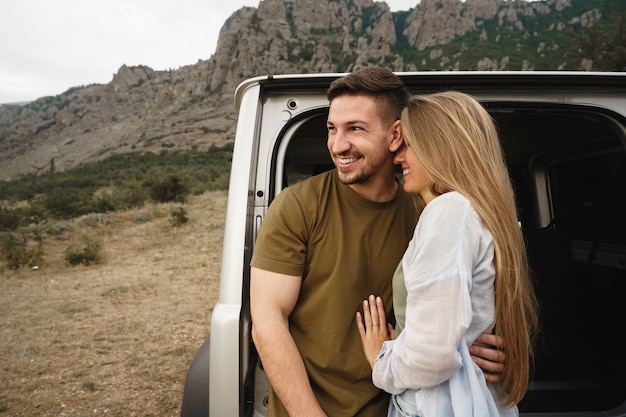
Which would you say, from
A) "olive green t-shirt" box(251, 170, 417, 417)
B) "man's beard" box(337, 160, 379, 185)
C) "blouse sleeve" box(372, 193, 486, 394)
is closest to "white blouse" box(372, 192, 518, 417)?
"blouse sleeve" box(372, 193, 486, 394)

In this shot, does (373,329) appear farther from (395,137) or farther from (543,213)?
(543,213)

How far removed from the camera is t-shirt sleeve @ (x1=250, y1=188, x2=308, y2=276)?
1413 millimetres

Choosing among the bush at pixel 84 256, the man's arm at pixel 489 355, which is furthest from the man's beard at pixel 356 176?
the bush at pixel 84 256

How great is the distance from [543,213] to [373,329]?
10.6 feet

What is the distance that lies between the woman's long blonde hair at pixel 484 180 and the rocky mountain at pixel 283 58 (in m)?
41.7

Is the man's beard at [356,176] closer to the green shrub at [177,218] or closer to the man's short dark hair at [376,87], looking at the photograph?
the man's short dark hair at [376,87]

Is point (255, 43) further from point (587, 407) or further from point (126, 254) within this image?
point (587, 407)

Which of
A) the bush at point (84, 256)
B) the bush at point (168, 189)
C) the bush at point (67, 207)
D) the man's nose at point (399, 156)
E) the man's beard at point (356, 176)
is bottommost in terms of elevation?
the bush at point (84, 256)

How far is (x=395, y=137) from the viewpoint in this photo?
1.63m

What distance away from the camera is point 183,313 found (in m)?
6.27

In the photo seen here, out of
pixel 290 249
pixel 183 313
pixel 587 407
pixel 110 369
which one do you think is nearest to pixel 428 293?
pixel 290 249

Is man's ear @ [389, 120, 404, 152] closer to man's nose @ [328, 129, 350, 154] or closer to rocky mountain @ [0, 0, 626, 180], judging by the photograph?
man's nose @ [328, 129, 350, 154]

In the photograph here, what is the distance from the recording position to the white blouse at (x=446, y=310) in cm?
100

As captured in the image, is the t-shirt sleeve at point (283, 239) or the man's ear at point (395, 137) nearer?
the t-shirt sleeve at point (283, 239)
